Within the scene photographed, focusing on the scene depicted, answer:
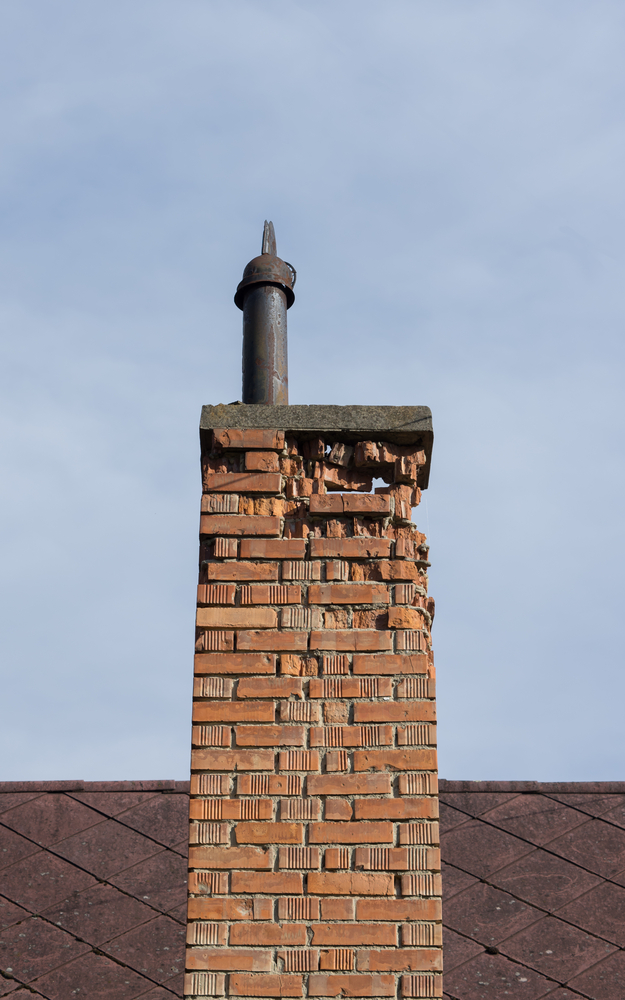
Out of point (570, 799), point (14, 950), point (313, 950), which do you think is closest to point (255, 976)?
point (313, 950)

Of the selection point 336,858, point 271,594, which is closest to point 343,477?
point 271,594

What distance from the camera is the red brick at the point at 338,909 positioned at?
2.96m

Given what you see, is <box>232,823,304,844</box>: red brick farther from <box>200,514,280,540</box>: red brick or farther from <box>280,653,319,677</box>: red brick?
<box>200,514,280,540</box>: red brick

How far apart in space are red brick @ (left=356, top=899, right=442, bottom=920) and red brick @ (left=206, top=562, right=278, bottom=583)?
1.01 m

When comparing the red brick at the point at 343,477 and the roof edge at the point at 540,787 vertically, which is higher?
the red brick at the point at 343,477

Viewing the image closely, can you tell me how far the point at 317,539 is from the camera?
3406mm

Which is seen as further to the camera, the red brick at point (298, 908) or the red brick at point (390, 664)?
the red brick at point (390, 664)

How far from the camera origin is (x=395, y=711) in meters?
3.18

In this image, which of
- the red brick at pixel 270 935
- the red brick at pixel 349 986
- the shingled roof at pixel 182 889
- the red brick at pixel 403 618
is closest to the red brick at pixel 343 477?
the red brick at pixel 403 618

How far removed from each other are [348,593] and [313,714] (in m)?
0.40

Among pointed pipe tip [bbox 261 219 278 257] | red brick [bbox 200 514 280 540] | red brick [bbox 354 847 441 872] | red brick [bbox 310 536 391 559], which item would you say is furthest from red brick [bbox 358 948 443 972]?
pointed pipe tip [bbox 261 219 278 257]

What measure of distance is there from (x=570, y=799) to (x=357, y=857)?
3.32 m

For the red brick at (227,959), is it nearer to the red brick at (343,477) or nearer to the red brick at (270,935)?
the red brick at (270,935)

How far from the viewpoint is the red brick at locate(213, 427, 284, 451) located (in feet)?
11.6
